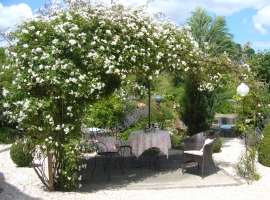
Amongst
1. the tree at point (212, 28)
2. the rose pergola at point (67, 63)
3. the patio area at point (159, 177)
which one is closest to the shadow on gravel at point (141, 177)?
the patio area at point (159, 177)

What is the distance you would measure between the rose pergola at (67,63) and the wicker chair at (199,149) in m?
1.83

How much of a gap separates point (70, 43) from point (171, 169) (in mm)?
3430

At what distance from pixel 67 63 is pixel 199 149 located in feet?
10.7

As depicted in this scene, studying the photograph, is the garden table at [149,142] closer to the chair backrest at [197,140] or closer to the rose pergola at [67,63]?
the chair backrest at [197,140]

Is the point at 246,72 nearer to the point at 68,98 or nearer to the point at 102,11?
the point at 102,11

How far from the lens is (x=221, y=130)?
460 inches

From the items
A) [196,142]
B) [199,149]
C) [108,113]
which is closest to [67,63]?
[196,142]

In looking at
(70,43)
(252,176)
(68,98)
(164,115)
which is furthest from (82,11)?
(164,115)

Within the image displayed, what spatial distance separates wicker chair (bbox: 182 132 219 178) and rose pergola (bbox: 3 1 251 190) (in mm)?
1825

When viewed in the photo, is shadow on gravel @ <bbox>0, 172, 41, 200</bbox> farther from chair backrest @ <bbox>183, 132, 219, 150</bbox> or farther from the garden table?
chair backrest @ <bbox>183, 132, 219, 150</bbox>

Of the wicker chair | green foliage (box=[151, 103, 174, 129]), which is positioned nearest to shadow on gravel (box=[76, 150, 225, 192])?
the wicker chair

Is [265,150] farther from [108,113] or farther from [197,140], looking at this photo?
[108,113]

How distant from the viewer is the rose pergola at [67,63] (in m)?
4.64

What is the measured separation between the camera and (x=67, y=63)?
4.68 m
